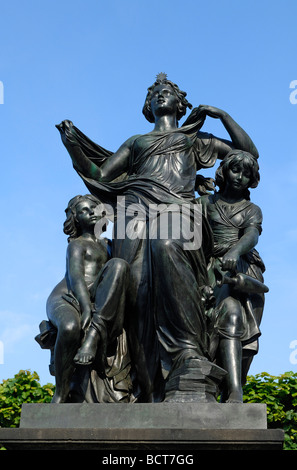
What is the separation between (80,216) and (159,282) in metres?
1.35

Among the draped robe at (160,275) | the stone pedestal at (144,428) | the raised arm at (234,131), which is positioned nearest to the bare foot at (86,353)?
the stone pedestal at (144,428)

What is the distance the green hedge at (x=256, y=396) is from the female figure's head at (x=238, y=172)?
7384 millimetres

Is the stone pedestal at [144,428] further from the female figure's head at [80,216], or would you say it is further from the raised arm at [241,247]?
the female figure's head at [80,216]

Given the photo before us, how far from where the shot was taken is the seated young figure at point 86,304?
21.1ft

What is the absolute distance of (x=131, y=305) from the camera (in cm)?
689

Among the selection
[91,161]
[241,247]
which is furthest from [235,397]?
[91,161]

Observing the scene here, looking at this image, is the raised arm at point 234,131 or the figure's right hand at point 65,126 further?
the raised arm at point 234,131

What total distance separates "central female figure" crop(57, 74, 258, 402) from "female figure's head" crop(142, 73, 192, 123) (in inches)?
0.5

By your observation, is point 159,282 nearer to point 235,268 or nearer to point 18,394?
point 235,268

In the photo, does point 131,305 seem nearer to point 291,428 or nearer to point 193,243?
point 193,243

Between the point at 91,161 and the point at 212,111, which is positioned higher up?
the point at 212,111

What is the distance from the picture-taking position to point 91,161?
822cm
